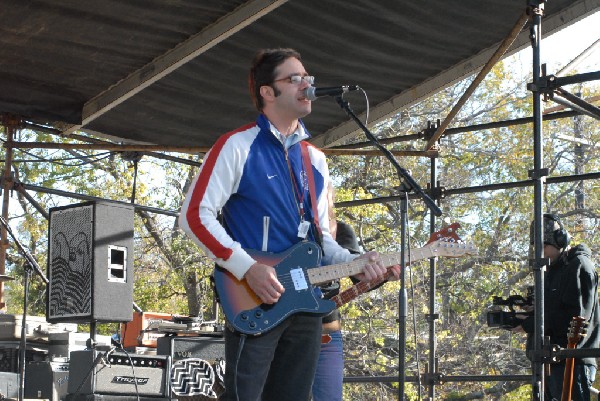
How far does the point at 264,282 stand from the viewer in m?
3.61

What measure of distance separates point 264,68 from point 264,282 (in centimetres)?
100

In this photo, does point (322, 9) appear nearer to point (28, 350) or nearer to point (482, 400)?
point (28, 350)

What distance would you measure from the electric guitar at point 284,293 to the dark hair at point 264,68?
2.33ft

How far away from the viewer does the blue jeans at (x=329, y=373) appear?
5293 mm

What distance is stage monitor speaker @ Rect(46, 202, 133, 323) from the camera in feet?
18.1

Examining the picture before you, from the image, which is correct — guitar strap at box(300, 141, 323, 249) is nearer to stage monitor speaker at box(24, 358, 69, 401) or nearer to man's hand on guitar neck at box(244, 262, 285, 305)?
man's hand on guitar neck at box(244, 262, 285, 305)

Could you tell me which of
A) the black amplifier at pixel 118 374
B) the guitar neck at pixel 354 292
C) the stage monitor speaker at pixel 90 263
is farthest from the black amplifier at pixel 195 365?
the guitar neck at pixel 354 292

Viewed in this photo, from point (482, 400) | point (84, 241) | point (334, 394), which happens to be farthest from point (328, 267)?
point (482, 400)

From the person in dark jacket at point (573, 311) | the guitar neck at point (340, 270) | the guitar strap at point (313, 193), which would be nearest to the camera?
the guitar neck at point (340, 270)

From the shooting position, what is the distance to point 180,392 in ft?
20.6

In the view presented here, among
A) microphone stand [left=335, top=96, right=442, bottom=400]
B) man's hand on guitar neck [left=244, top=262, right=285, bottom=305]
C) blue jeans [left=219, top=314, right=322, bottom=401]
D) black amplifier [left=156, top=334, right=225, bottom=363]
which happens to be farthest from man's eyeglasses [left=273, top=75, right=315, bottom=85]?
black amplifier [left=156, top=334, right=225, bottom=363]

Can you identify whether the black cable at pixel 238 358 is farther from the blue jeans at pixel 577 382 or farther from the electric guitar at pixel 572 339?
the blue jeans at pixel 577 382

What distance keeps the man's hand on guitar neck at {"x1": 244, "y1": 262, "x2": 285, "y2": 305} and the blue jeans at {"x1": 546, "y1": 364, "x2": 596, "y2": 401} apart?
357cm

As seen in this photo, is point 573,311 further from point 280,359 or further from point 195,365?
point 280,359
